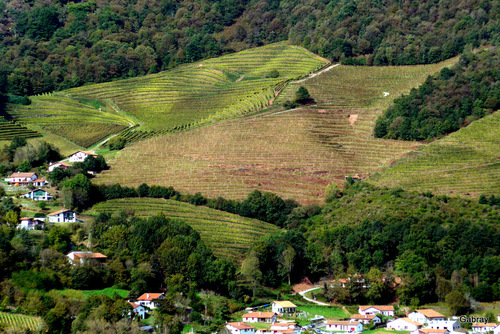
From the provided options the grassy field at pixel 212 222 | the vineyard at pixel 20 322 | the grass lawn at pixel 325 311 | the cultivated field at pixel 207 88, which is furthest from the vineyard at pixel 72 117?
the vineyard at pixel 20 322

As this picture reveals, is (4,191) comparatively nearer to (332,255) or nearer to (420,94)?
(332,255)

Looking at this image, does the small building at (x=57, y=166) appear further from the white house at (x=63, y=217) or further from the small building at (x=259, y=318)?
the small building at (x=259, y=318)

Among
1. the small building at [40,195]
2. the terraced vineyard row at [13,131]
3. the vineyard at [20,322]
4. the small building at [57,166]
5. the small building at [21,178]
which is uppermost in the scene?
the terraced vineyard row at [13,131]

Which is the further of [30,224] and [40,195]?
[40,195]

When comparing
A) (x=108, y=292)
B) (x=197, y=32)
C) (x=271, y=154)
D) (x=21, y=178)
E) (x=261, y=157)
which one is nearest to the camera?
(x=108, y=292)

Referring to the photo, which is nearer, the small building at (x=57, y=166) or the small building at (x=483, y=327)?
the small building at (x=483, y=327)

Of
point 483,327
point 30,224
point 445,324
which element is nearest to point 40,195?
point 30,224

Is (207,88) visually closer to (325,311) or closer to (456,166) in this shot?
(456,166)
